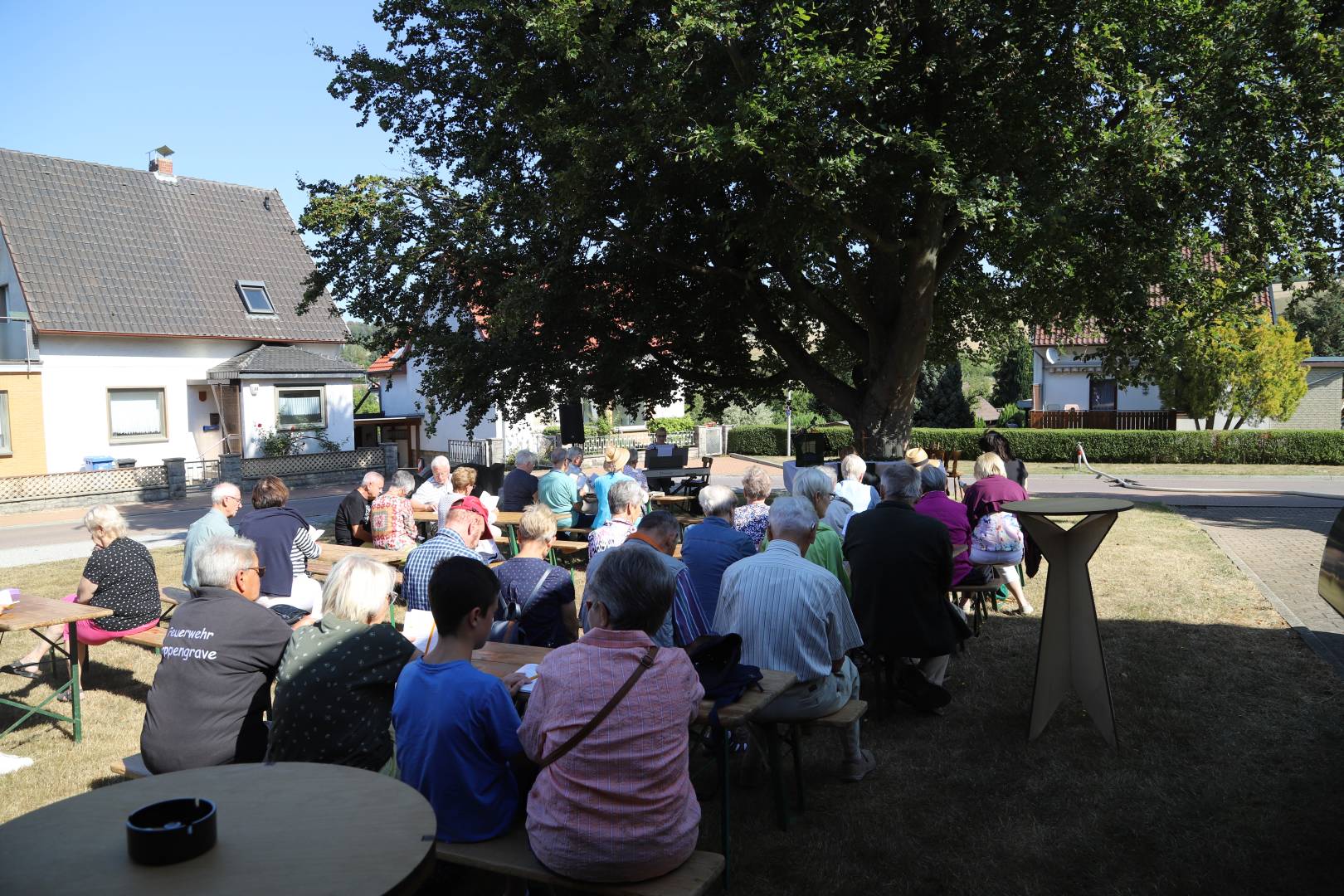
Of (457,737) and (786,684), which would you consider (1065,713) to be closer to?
(786,684)

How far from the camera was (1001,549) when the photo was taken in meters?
7.52

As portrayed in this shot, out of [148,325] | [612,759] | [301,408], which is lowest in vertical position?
[612,759]

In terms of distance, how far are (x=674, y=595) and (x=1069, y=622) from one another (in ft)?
8.04

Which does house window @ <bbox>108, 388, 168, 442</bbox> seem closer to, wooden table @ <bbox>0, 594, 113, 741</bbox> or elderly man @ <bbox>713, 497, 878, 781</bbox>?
wooden table @ <bbox>0, 594, 113, 741</bbox>

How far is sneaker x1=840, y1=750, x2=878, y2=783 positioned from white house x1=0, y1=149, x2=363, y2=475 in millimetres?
21102

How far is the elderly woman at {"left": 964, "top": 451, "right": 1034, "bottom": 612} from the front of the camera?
7797mm

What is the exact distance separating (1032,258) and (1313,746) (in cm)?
847

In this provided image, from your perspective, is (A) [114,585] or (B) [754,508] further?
(B) [754,508]

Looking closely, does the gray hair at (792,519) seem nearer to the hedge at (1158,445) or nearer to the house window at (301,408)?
the hedge at (1158,445)

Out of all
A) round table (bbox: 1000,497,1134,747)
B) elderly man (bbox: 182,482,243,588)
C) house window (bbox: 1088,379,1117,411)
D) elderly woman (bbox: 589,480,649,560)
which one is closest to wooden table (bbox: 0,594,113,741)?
elderly man (bbox: 182,482,243,588)

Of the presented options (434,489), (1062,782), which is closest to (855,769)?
(1062,782)

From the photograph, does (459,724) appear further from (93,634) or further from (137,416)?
(137,416)

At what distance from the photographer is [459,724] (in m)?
3.09

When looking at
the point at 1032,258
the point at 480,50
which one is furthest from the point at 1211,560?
the point at 480,50
